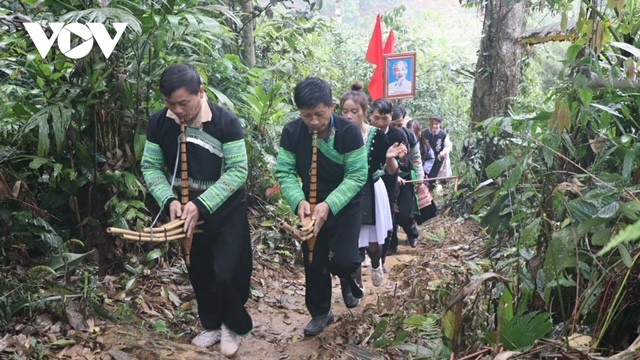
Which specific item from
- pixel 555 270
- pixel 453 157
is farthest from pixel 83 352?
pixel 453 157

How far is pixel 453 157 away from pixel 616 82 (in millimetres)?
12583

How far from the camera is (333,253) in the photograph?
475 centimetres

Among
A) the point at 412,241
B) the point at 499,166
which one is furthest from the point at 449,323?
the point at 412,241

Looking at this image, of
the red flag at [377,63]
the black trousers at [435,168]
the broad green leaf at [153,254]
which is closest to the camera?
the broad green leaf at [153,254]

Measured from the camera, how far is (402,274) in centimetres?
672

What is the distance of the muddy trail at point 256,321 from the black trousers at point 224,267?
0.23 m

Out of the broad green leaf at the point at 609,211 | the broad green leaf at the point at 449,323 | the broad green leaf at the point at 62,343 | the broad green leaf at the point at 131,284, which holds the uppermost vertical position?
the broad green leaf at the point at 609,211

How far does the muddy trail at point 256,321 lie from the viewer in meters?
3.91

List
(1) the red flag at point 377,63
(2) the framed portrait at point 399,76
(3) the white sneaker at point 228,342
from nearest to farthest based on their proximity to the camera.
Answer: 1. (3) the white sneaker at point 228,342
2. (2) the framed portrait at point 399,76
3. (1) the red flag at point 377,63

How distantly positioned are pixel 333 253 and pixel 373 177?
1.13m

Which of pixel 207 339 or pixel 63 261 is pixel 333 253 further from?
pixel 63 261

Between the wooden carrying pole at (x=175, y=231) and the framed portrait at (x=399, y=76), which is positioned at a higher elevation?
the framed portrait at (x=399, y=76)

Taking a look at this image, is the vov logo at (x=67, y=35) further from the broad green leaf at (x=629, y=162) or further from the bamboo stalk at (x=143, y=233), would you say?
the broad green leaf at (x=629, y=162)

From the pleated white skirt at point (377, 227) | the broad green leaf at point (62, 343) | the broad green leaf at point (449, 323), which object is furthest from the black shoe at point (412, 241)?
the broad green leaf at point (449, 323)
